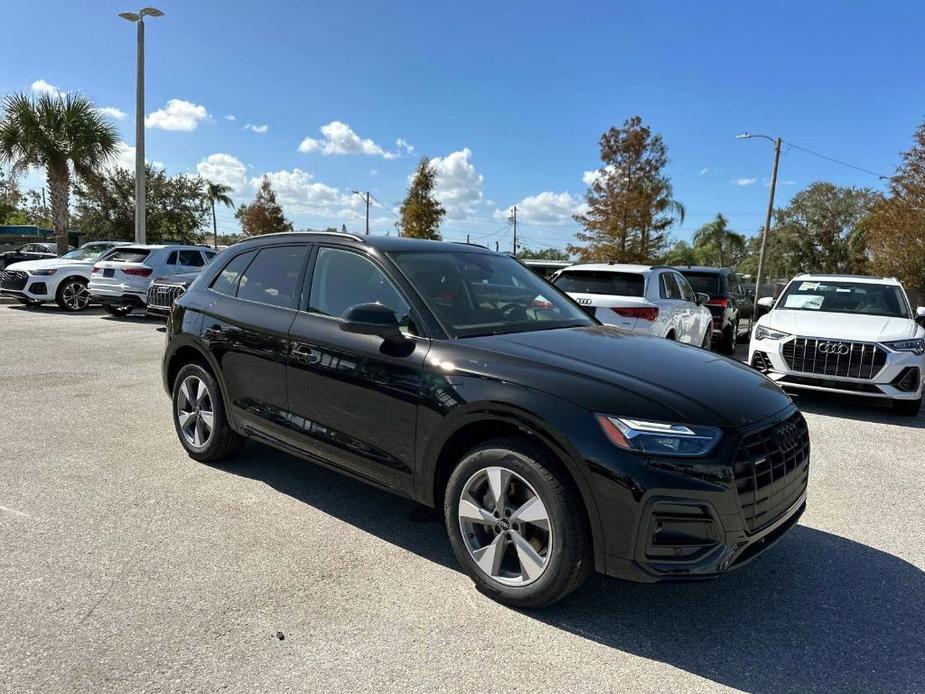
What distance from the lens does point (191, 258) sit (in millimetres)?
15750

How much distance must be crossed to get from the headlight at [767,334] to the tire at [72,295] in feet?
48.9

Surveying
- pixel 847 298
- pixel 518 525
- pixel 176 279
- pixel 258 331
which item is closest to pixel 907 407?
pixel 847 298

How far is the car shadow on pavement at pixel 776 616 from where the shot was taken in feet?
8.38

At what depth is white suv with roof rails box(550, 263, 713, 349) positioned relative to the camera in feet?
25.8

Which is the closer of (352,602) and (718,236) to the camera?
(352,602)

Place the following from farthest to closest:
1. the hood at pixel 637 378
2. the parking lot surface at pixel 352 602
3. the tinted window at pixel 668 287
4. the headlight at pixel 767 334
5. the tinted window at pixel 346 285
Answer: the tinted window at pixel 668 287 < the headlight at pixel 767 334 < the tinted window at pixel 346 285 < the hood at pixel 637 378 < the parking lot surface at pixel 352 602

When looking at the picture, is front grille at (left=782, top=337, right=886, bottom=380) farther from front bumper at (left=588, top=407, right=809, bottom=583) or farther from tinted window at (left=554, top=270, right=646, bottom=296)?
front bumper at (left=588, top=407, right=809, bottom=583)

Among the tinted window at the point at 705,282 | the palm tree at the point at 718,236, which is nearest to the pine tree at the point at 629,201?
the tinted window at the point at 705,282

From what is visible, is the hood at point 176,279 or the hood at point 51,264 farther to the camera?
the hood at point 51,264

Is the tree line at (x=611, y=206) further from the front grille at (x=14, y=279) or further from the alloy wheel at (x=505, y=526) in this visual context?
the alloy wheel at (x=505, y=526)

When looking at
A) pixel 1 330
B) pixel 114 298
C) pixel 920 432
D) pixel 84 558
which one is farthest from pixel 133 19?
pixel 920 432

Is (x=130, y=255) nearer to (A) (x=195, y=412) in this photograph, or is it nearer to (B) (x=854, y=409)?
(A) (x=195, y=412)

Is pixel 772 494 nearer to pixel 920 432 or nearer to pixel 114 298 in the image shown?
pixel 920 432

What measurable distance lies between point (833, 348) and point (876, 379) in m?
0.52
